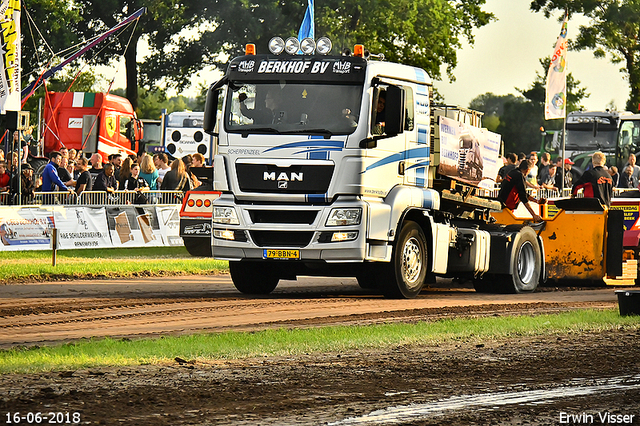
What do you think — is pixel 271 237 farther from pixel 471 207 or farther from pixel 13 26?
pixel 13 26

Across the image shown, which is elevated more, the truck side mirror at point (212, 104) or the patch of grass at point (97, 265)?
the truck side mirror at point (212, 104)

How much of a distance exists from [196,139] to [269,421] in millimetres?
39680

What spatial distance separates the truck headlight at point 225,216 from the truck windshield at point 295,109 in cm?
110

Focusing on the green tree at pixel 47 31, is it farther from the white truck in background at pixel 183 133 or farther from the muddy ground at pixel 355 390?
the muddy ground at pixel 355 390

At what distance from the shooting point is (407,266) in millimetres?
15594

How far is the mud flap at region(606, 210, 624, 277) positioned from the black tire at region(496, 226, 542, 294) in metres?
1.15

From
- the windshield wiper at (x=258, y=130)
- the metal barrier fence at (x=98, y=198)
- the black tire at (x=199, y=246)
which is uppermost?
the windshield wiper at (x=258, y=130)

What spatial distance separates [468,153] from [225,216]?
4.08 meters

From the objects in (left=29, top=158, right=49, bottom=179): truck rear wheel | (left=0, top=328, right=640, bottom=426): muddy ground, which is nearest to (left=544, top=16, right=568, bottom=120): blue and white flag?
(left=29, top=158, right=49, bottom=179): truck rear wheel

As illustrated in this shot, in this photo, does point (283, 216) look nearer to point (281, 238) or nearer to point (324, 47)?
point (281, 238)

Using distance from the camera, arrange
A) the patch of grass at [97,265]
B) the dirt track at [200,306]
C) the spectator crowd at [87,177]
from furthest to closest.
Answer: the spectator crowd at [87,177]
the patch of grass at [97,265]
the dirt track at [200,306]

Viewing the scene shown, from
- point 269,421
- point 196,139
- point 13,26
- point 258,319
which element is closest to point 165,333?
point 258,319

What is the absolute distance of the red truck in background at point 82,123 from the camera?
126ft
